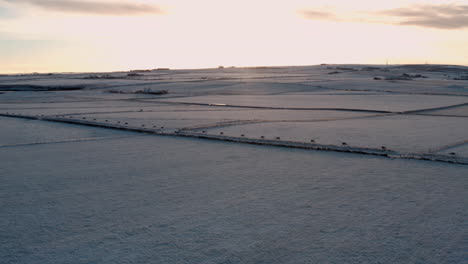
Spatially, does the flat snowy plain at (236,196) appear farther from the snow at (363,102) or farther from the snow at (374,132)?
the snow at (363,102)

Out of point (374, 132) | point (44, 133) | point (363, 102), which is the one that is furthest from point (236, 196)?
point (363, 102)

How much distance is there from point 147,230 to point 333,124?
6.50 metres

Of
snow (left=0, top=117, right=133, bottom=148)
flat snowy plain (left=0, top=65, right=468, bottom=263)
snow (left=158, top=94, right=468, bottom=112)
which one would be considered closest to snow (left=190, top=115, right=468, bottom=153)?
flat snowy plain (left=0, top=65, right=468, bottom=263)

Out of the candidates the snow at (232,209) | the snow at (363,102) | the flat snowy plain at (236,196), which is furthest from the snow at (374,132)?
the snow at (363,102)

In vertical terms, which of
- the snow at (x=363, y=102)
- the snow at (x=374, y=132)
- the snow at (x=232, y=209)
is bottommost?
the snow at (x=232, y=209)

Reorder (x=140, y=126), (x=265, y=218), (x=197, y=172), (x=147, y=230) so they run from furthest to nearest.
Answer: (x=140, y=126), (x=197, y=172), (x=265, y=218), (x=147, y=230)

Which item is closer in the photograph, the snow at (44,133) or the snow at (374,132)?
the snow at (374,132)

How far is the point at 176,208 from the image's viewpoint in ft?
13.4

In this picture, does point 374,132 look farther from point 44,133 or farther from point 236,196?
point 44,133

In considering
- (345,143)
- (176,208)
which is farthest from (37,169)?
(345,143)

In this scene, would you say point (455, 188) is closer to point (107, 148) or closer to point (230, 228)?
point (230, 228)

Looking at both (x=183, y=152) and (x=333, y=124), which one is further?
(x=333, y=124)

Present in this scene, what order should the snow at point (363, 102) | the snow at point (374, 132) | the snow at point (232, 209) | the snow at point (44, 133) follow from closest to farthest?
the snow at point (232, 209) → the snow at point (374, 132) → the snow at point (44, 133) → the snow at point (363, 102)

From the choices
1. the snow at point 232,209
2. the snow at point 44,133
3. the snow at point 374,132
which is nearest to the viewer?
the snow at point 232,209
